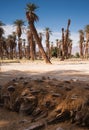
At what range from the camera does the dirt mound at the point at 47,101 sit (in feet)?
20.9

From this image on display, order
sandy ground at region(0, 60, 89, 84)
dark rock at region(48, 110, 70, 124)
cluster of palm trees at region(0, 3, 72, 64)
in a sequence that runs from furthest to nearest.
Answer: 1. cluster of palm trees at region(0, 3, 72, 64)
2. sandy ground at region(0, 60, 89, 84)
3. dark rock at region(48, 110, 70, 124)

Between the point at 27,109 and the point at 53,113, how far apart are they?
96 cm

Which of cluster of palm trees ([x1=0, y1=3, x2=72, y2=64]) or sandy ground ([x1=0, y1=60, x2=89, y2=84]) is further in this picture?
cluster of palm trees ([x1=0, y1=3, x2=72, y2=64])

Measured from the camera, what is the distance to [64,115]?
6.51 meters

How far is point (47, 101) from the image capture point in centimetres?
700

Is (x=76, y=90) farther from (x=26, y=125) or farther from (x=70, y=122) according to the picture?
(x=26, y=125)

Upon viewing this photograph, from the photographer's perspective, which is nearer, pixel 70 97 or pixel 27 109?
pixel 70 97

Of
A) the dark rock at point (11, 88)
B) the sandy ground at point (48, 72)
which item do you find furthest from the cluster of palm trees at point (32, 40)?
the dark rock at point (11, 88)

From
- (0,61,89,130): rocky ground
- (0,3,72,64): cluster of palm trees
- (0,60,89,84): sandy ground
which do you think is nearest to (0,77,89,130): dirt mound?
(0,61,89,130): rocky ground

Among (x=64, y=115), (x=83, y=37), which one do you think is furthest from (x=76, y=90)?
(x=83, y=37)

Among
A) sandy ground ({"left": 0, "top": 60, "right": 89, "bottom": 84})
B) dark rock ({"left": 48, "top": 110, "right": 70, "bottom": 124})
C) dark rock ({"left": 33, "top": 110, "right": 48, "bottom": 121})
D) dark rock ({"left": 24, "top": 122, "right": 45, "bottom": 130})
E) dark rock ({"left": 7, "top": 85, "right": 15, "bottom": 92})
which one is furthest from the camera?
sandy ground ({"left": 0, "top": 60, "right": 89, "bottom": 84})

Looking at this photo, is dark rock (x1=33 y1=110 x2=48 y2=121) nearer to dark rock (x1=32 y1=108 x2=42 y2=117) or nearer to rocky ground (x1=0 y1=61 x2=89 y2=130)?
rocky ground (x1=0 y1=61 x2=89 y2=130)

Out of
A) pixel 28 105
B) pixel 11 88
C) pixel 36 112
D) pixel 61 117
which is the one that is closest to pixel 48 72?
pixel 11 88

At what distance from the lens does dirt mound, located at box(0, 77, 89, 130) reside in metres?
6.37
